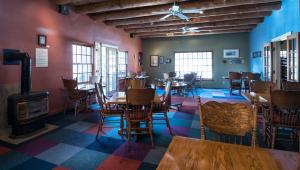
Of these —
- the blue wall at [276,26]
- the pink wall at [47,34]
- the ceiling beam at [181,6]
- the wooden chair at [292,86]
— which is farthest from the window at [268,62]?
the pink wall at [47,34]

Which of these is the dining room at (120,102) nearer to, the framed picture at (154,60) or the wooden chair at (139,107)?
the wooden chair at (139,107)

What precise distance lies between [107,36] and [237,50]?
6.50 m

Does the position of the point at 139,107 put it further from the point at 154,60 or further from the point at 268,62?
the point at 154,60

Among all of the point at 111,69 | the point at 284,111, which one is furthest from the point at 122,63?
the point at 284,111

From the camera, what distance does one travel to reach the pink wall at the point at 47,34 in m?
3.72

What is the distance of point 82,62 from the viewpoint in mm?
A: 5871

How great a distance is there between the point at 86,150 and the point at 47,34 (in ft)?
10.6

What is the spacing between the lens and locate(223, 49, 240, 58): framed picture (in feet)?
31.4

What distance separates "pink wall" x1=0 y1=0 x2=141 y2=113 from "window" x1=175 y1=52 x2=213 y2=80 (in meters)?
5.36

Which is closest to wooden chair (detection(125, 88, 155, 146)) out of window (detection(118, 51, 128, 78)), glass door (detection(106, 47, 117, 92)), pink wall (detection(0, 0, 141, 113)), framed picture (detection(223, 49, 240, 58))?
pink wall (detection(0, 0, 141, 113))

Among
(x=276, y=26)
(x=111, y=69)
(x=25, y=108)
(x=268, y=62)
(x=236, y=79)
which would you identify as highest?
(x=276, y=26)

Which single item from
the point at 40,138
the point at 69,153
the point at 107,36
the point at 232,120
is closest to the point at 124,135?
the point at 69,153

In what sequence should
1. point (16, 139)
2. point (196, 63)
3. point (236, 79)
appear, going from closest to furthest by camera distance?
point (16, 139) < point (236, 79) < point (196, 63)

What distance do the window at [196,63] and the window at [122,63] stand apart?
10.3 feet
